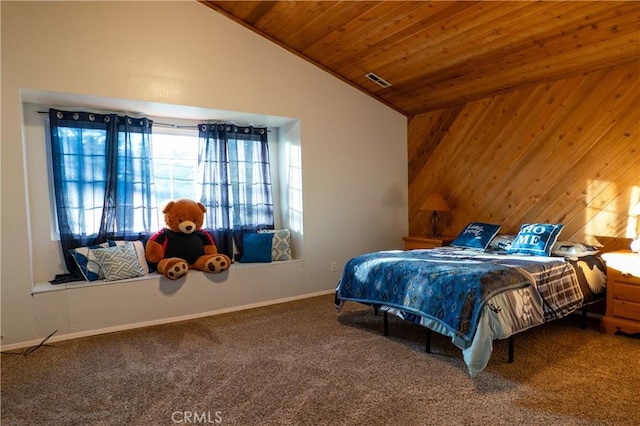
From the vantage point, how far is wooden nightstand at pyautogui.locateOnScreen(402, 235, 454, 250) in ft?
14.5

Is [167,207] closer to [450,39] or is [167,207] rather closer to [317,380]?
[317,380]

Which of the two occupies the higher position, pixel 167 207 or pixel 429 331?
pixel 167 207

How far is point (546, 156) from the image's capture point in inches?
148

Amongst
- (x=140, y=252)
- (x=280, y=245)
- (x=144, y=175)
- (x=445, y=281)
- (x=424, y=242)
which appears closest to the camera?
(x=445, y=281)

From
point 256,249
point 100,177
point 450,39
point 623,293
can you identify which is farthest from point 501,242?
point 100,177

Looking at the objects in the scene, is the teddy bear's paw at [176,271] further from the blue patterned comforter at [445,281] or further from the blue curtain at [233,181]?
the blue patterned comforter at [445,281]

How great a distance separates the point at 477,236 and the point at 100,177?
12.7ft

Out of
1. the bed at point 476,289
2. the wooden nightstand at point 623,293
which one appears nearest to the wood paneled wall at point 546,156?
the wooden nightstand at point 623,293

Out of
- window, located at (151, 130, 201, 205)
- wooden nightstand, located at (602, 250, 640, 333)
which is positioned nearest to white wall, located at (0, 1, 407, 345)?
window, located at (151, 130, 201, 205)

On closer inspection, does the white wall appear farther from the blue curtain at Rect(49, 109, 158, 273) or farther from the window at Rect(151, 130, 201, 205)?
the window at Rect(151, 130, 201, 205)

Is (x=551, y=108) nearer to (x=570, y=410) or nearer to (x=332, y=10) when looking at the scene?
(x=332, y=10)

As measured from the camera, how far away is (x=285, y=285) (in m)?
4.29

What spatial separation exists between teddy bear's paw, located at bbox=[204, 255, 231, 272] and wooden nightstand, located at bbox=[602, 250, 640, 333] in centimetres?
337

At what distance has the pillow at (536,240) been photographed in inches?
130
